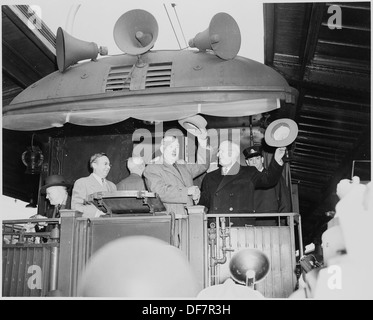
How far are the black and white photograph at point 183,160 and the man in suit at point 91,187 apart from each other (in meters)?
0.01

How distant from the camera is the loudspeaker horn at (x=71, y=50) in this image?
A: 5.08 metres

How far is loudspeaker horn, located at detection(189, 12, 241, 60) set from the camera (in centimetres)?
471

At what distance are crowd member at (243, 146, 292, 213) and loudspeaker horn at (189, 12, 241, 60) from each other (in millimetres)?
1092

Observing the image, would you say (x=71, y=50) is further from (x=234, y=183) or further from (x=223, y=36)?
(x=234, y=183)

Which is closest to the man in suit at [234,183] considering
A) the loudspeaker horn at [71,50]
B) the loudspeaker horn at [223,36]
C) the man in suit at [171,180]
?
the man in suit at [171,180]

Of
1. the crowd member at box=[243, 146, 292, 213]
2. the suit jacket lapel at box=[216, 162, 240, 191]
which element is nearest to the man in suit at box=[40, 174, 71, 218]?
the suit jacket lapel at box=[216, 162, 240, 191]

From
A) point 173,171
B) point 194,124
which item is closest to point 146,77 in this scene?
point 194,124

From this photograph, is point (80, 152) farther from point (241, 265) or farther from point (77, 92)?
point (241, 265)

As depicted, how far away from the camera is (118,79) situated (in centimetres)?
494

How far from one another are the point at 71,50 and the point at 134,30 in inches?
34.1
